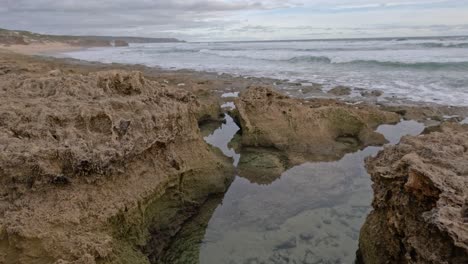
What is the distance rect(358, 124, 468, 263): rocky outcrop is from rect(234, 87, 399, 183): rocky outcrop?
321cm

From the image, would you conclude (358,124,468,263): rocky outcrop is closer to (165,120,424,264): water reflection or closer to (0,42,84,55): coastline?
(165,120,424,264): water reflection

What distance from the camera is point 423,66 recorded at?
72.3 feet

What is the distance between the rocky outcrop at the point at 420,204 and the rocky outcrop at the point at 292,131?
Answer: 10.5 feet

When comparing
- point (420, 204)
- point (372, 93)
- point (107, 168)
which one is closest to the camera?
point (420, 204)

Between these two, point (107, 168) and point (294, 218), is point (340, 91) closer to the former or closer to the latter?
point (294, 218)

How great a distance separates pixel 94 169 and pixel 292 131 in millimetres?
4791

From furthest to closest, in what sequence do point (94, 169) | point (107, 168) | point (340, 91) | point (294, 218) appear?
point (340, 91), point (294, 218), point (107, 168), point (94, 169)

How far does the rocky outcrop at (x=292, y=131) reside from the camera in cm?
764

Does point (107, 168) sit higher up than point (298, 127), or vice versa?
point (107, 168)

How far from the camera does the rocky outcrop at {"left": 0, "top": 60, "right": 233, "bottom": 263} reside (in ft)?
11.6

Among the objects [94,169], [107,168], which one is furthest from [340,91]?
[94,169]

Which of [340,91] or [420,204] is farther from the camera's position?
[340,91]

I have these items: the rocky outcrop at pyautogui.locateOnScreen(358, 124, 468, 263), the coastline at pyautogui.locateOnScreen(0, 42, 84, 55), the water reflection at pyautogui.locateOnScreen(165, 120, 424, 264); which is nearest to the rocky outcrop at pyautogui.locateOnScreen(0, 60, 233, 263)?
the water reflection at pyautogui.locateOnScreen(165, 120, 424, 264)

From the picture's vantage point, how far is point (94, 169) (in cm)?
399
